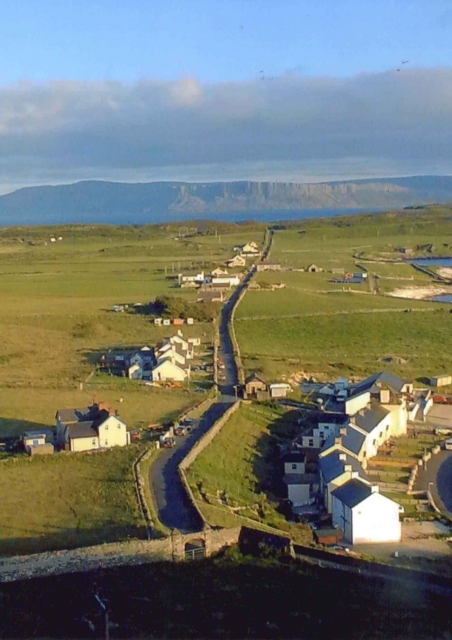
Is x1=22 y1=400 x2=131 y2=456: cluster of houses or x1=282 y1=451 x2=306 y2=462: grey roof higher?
x1=22 y1=400 x2=131 y2=456: cluster of houses

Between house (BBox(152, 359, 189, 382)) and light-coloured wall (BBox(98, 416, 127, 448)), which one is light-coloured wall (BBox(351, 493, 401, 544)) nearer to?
light-coloured wall (BBox(98, 416, 127, 448))

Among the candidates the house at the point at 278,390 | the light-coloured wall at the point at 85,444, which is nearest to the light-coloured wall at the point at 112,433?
the light-coloured wall at the point at 85,444

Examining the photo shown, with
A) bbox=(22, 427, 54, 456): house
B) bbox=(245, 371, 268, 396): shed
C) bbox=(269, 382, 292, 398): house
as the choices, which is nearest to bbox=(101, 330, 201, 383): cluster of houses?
bbox=(245, 371, 268, 396): shed

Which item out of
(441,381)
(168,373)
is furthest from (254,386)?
(441,381)

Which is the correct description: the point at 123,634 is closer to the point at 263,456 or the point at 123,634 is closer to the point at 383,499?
the point at 383,499

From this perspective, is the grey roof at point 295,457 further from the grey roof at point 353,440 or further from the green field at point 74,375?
the green field at point 74,375

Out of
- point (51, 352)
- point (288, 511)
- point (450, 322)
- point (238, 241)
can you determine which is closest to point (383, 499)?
point (288, 511)
